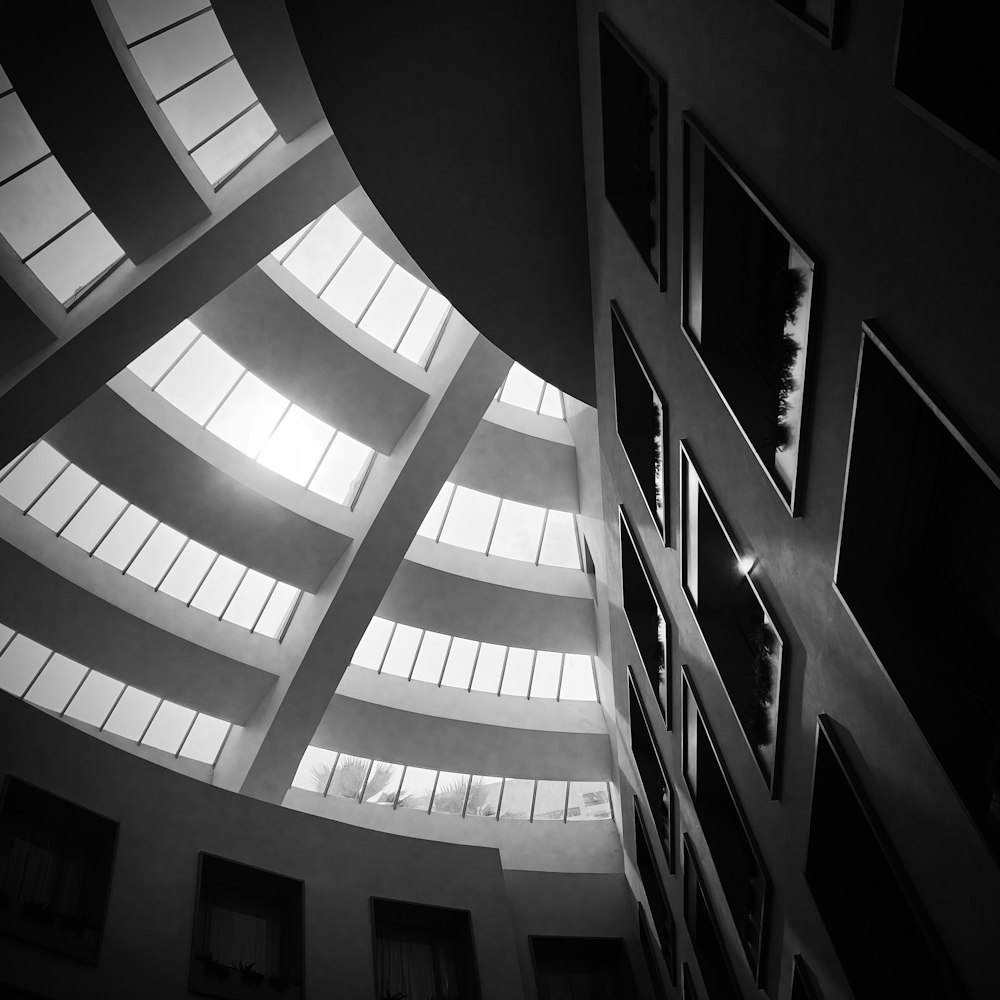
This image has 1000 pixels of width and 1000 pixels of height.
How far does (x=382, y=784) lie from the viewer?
2520 centimetres

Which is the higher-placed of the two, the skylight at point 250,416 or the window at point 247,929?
the skylight at point 250,416

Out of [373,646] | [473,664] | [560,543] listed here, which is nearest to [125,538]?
[373,646]

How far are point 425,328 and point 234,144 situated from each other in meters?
7.39

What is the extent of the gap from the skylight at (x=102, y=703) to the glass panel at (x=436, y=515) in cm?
790

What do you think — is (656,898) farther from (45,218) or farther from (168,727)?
(45,218)

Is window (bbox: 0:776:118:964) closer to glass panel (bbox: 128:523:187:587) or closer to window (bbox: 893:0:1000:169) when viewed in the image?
glass panel (bbox: 128:523:187:587)

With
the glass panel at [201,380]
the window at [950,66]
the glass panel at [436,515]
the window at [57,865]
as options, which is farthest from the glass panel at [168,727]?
the window at [950,66]

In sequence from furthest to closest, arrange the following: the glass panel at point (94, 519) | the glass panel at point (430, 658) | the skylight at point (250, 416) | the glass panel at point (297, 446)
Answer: the glass panel at point (430, 658)
the glass panel at point (297, 446)
the skylight at point (250, 416)
the glass panel at point (94, 519)

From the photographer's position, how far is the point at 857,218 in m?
5.12

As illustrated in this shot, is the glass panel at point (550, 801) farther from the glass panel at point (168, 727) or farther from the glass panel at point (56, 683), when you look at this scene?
the glass panel at point (56, 683)

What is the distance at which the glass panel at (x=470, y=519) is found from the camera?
2611cm

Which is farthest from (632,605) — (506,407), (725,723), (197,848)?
(506,407)

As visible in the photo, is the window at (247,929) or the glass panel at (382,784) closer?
the window at (247,929)

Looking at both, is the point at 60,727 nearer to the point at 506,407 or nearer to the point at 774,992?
the point at 774,992
